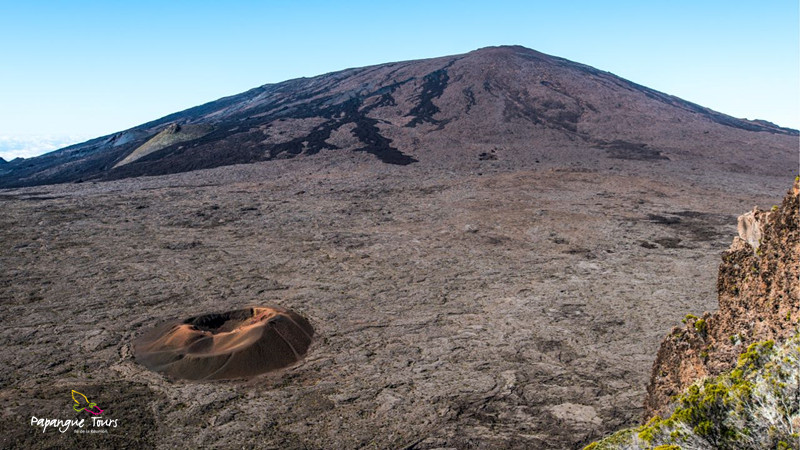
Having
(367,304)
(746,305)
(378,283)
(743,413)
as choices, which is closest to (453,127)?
(378,283)

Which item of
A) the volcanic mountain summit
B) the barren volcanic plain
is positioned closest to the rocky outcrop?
the barren volcanic plain

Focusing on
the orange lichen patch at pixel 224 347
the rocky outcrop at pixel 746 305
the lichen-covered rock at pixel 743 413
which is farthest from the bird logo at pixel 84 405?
the rocky outcrop at pixel 746 305

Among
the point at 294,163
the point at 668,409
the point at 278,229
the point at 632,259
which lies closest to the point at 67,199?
the point at 278,229

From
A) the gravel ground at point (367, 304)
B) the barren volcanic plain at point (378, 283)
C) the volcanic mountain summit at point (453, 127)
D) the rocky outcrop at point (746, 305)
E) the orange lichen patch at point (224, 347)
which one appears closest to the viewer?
the rocky outcrop at point (746, 305)

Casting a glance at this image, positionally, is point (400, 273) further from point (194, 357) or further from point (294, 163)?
point (294, 163)

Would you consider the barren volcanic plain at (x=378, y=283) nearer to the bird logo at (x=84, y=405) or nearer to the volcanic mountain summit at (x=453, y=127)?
the bird logo at (x=84, y=405)

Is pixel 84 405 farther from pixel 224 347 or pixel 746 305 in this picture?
pixel 746 305
